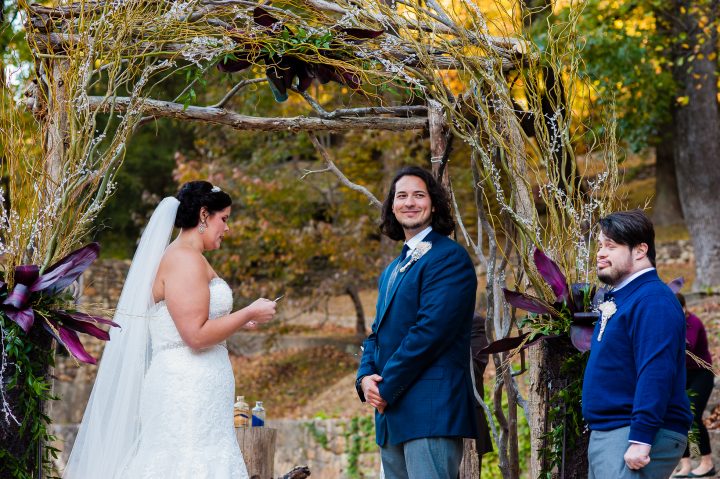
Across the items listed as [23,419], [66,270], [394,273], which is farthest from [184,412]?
[394,273]

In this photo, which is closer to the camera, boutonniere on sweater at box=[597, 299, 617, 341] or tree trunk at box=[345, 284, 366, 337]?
boutonniere on sweater at box=[597, 299, 617, 341]

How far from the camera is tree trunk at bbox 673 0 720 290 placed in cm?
1354

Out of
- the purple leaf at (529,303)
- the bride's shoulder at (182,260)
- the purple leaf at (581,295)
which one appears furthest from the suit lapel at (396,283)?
the bride's shoulder at (182,260)

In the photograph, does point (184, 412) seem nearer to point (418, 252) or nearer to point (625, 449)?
point (418, 252)

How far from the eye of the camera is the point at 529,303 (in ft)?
13.8

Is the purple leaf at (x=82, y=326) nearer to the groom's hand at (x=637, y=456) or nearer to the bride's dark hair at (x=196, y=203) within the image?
the bride's dark hair at (x=196, y=203)

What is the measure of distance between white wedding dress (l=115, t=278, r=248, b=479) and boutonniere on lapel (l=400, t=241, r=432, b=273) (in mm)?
1003

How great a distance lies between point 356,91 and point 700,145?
10071 millimetres

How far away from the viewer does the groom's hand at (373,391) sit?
379 cm

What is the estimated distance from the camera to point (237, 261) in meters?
14.6

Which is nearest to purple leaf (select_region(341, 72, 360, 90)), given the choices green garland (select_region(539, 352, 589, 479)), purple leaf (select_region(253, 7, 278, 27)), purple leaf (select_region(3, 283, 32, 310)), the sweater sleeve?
purple leaf (select_region(253, 7, 278, 27))

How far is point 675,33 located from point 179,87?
9.77 metres

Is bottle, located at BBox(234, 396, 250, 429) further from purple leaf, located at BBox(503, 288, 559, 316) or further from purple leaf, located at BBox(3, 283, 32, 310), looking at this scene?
purple leaf, located at BBox(503, 288, 559, 316)

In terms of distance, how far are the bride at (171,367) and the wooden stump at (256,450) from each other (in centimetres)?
125
